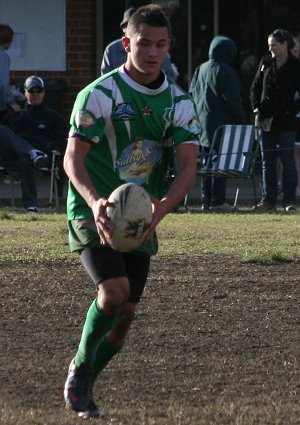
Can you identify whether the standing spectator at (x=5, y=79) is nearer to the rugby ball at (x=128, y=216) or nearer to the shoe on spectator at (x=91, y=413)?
the shoe on spectator at (x=91, y=413)

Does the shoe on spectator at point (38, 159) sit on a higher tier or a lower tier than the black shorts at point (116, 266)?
lower

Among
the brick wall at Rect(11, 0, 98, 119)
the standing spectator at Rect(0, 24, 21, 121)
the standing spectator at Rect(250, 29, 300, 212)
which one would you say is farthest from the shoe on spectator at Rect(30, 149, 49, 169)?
the brick wall at Rect(11, 0, 98, 119)

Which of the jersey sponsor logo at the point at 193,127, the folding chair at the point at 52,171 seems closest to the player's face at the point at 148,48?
the jersey sponsor logo at the point at 193,127

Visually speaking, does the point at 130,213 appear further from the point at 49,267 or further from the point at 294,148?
the point at 294,148

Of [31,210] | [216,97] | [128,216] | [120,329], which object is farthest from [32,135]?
[128,216]

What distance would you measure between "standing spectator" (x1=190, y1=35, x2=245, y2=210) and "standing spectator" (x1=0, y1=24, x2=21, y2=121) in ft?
7.66

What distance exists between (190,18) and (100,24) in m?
1.30

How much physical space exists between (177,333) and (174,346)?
378mm

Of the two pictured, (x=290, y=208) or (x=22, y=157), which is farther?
(x=290, y=208)

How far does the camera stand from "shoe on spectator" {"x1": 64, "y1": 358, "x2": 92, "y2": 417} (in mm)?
6004

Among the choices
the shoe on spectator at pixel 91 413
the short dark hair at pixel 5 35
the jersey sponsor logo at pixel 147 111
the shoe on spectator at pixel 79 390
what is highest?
the short dark hair at pixel 5 35

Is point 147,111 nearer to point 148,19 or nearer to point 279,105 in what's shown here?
point 148,19

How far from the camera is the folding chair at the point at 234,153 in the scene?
15719mm

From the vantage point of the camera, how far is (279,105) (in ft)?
49.2
